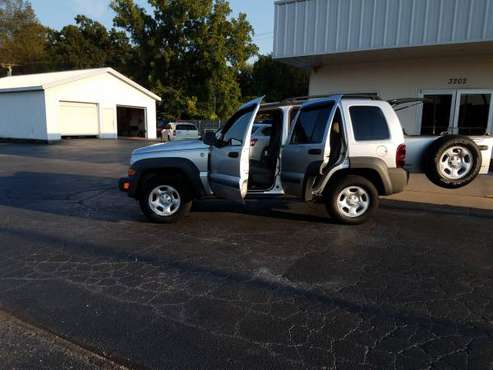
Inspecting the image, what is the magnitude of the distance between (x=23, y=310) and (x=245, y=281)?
2.09m

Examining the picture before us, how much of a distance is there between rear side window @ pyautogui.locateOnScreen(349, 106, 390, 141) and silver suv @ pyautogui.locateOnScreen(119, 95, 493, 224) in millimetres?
15

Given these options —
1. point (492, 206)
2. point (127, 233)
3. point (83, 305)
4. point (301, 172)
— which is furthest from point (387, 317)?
point (492, 206)

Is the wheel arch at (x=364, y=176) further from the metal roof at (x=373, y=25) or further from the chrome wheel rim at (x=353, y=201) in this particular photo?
the metal roof at (x=373, y=25)

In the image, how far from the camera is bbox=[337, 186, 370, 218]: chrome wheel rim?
6207 mm

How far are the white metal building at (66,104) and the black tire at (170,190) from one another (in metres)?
22.8

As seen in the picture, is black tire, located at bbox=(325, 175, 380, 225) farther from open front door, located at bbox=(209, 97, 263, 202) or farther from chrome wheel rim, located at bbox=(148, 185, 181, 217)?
chrome wheel rim, located at bbox=(148, 185, 181, 217)

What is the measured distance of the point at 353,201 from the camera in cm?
630

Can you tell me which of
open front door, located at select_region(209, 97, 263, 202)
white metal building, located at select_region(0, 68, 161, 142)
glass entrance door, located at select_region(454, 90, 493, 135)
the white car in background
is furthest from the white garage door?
glass entrance door, located at select_region(454, 90, 493, 135)

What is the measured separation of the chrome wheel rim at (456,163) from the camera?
6.18m

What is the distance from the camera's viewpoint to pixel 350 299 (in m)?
3.74

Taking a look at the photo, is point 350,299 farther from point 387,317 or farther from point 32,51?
point 32,51

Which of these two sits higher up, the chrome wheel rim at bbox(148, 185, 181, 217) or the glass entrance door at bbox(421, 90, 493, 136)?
the glass entrance door at bbox(421, 90, 493, 136)

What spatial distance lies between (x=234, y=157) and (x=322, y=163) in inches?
54.2

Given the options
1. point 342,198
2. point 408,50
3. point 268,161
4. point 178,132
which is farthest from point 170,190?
point 178,132
